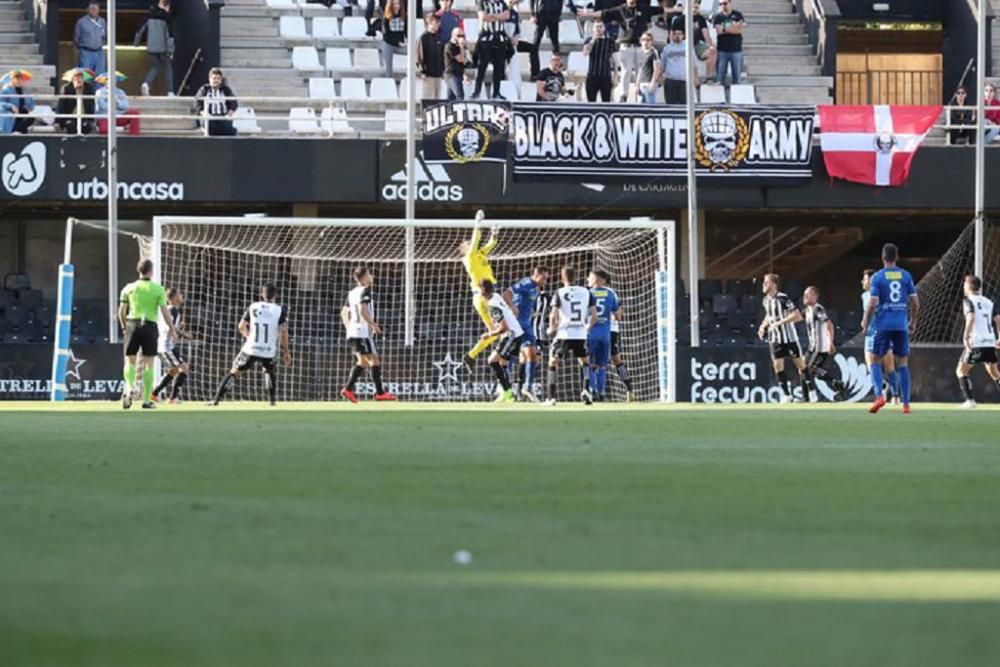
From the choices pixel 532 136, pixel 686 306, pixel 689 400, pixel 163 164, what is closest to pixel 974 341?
pixel 689 400

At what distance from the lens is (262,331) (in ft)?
90.7

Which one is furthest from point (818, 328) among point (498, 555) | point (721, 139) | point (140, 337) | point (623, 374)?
point (498, 555)

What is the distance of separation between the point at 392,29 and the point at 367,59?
→ 6.18ft

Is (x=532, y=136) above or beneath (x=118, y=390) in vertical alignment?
above

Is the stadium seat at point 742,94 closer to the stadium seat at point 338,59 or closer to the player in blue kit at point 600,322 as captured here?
the stadium seat at point 338,59

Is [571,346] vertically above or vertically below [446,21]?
below

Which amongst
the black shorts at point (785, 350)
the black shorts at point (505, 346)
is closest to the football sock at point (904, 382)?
the black shorts at point (785, 350)

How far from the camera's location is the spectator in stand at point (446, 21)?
37281 mm

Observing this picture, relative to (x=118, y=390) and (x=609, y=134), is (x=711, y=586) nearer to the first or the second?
(x=118, y=390)

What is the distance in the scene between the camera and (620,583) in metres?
6.73

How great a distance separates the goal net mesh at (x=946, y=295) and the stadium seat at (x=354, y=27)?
11567 mm

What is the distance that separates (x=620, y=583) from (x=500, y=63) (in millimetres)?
31235

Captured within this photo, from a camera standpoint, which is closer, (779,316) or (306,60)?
(779,316)

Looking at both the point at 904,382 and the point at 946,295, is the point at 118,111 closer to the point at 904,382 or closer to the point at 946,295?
the point at 946,295
